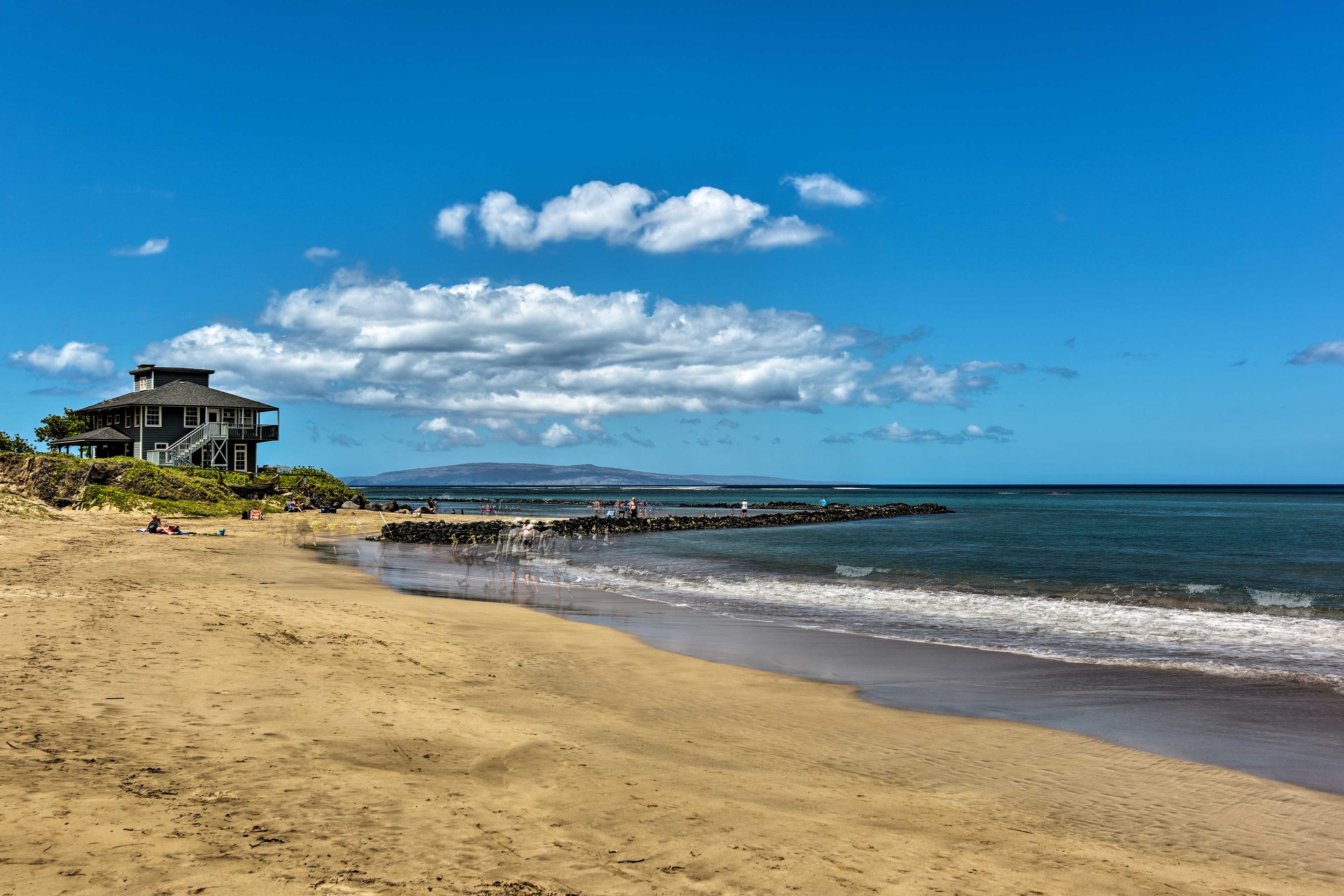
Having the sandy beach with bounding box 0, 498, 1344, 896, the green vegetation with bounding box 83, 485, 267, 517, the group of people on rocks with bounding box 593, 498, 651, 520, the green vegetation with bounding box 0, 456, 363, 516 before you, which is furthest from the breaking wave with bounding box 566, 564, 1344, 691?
the group of people on rocks with bounding box 593, 498, 651, 520

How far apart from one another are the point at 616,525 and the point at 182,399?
3291cm

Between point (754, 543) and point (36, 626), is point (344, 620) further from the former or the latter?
point (754, 543)

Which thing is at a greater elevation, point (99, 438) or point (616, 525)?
point (99, 438)

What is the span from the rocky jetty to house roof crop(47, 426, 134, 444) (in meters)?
22.4

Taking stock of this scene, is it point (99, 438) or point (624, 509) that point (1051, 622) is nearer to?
point (624, 509)

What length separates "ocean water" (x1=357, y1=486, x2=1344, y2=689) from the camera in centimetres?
1498

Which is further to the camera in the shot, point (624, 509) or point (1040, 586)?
point (624, 509)

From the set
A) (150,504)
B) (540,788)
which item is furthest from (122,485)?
(540,788)

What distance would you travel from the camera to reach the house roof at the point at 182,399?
54.5 metres

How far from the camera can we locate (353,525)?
47.7 metres

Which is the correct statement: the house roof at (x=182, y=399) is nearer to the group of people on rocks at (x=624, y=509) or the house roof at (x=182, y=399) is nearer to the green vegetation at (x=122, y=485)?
the green vegetation at (x=122, y=485)

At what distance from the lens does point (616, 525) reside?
182ft

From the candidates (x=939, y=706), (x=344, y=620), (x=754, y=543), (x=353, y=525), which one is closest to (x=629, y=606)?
(x=344, y=620)

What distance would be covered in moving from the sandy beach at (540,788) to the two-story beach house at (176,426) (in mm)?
50497
